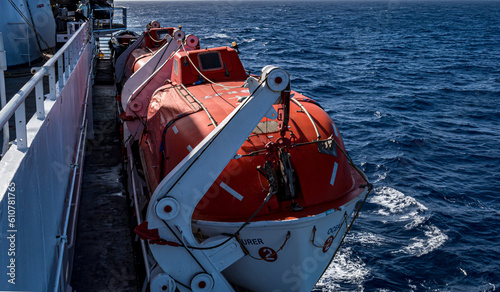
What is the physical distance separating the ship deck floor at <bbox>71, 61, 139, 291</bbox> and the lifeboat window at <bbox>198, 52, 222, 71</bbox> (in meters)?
3.02

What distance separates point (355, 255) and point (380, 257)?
2.03 ft

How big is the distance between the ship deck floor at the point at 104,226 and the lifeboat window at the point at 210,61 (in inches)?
119

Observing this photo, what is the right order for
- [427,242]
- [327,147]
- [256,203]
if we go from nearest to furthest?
[256,203], [327,147], [427,242]

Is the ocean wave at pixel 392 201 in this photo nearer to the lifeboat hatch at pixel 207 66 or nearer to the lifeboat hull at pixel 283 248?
the lifeboat hatch at pixel 207 66

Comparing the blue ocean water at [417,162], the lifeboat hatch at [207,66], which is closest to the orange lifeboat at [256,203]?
the lifeboat hatch at [207,66]

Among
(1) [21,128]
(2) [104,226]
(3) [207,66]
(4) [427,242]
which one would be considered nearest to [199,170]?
(1) [21,128]

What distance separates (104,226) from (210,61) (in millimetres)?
4213

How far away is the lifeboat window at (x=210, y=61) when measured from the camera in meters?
10.5

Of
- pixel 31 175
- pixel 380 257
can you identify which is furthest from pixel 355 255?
pixel 31 175

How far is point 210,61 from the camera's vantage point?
1063 cm

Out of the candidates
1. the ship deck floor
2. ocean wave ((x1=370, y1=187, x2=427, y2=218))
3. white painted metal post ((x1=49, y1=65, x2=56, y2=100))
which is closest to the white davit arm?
the ship deck floor

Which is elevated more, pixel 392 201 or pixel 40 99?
pixel 40 99

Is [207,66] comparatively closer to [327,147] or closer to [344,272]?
[327,147]

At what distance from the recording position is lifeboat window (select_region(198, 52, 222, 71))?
10539mm
